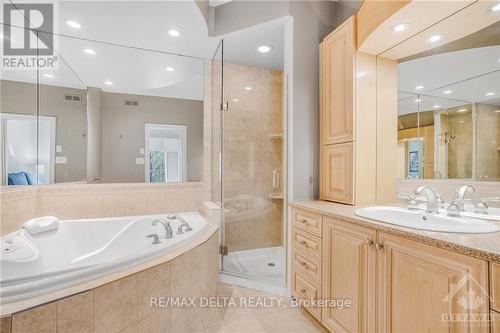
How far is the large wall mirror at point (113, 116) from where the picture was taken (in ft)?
7.30

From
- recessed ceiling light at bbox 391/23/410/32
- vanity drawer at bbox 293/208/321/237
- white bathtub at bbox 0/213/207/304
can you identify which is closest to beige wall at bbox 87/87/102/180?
white bathtub at bbox 0/213/207/304

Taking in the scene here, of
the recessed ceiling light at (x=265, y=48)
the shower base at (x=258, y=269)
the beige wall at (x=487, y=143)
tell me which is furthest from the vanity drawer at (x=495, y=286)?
the recessed ceiling light at (x=265, y=48)

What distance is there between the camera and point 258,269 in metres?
2.44

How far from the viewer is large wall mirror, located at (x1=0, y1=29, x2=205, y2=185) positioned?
222 cm

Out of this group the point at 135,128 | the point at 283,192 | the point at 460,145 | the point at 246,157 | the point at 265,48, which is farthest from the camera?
the point at 246,157

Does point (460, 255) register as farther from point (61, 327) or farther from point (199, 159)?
point (199, 159)

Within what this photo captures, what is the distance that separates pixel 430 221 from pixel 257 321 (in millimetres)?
1351

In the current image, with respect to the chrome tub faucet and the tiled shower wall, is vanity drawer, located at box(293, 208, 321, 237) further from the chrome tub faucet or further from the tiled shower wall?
the chrome tub faucet

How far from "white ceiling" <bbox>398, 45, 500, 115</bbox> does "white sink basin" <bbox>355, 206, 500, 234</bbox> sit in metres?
0.71

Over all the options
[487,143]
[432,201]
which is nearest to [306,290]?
[432,201]

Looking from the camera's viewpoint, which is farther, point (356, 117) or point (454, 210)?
point (356, 117)

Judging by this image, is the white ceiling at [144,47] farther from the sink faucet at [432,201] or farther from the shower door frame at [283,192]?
the sink faucet at [432,201]

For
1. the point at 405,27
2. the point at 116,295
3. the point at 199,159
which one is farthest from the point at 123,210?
the point at 405,27

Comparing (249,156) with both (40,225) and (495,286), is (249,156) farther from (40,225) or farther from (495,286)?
(495,286)
